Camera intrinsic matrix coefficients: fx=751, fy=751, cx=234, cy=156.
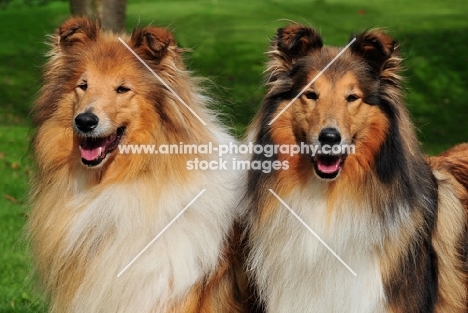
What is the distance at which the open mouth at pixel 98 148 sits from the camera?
4.82 meters

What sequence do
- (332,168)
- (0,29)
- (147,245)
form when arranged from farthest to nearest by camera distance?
1. (0,29)
2. (147,245)
3. (332,168)

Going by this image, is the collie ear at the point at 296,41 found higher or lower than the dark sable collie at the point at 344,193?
higher

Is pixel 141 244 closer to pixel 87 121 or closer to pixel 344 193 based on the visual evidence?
pixel 87 121

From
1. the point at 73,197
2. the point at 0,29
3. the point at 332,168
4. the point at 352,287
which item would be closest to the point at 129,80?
the point at 73,197

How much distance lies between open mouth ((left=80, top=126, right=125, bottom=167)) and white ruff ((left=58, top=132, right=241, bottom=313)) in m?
0.22

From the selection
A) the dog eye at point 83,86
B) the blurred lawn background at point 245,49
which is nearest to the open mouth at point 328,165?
the dog eye at point 83,86

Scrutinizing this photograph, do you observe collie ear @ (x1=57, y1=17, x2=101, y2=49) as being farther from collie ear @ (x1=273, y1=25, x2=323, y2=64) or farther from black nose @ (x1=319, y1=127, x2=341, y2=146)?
black nose @ (x1=319, y1=127, x2=341, y2=146)

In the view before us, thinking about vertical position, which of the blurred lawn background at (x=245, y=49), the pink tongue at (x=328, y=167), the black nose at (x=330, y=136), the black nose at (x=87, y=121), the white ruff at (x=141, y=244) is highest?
the black nose at (x=330, y=136)

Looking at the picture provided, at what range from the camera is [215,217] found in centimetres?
500

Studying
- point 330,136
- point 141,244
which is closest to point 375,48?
point 330,136

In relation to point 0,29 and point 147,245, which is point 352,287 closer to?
point 147,245

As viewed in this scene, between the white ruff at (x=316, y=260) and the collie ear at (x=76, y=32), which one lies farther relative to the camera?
the collie ear at (x=76, y=32)

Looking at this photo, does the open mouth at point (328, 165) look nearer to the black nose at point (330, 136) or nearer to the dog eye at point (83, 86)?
the black nose at point (330, 136)

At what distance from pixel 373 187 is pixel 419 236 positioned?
0.45 m
